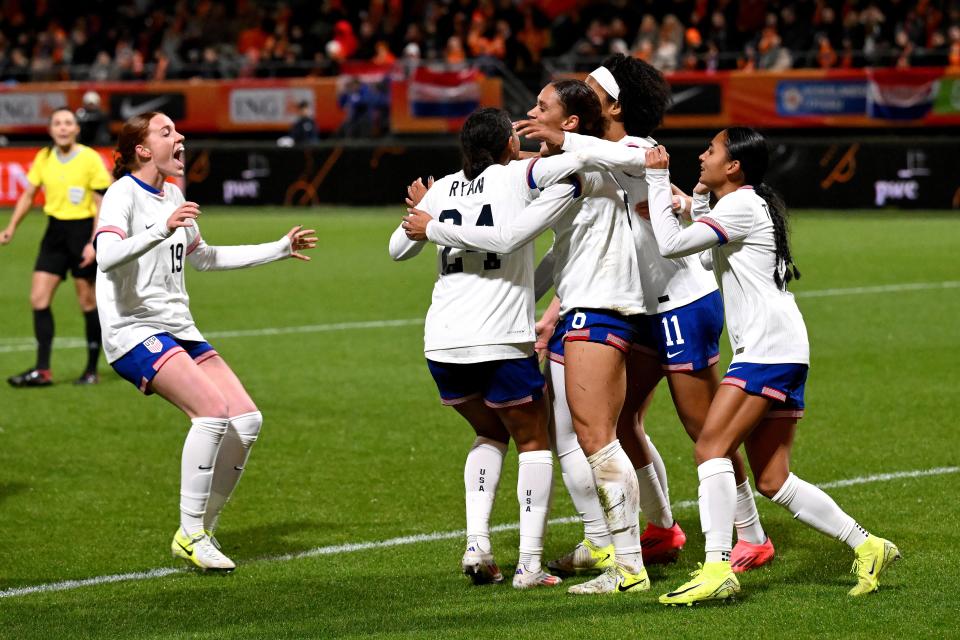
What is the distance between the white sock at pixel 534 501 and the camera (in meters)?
5.59

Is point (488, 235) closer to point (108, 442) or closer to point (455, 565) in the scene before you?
point (455, 565)

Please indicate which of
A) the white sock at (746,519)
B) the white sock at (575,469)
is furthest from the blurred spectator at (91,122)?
the white sock at (746,519)

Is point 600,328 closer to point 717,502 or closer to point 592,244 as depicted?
point 592,244

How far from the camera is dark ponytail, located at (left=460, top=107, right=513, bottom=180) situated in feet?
18.1

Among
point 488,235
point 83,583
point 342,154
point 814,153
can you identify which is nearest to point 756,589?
point 488,235

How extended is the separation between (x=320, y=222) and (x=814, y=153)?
8336 millimetres

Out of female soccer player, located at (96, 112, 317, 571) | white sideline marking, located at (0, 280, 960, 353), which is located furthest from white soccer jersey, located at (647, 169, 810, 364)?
white sideline marking, located at (0, 280, 960, 353)

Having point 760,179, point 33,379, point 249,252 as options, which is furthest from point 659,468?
point 33,379

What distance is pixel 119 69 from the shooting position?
108 ft

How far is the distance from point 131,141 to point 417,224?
1.60m

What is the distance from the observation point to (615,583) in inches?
215

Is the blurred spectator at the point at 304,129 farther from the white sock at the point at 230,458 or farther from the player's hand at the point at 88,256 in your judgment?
the white sock at the point at 230,458

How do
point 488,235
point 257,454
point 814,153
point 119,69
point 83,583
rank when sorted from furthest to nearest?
point 119,69 → point 814,153 → point 257,454 → point 83,583 → point 488,235

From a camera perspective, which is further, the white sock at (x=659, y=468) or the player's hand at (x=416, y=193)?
the white sock at (x=659, y=468)
